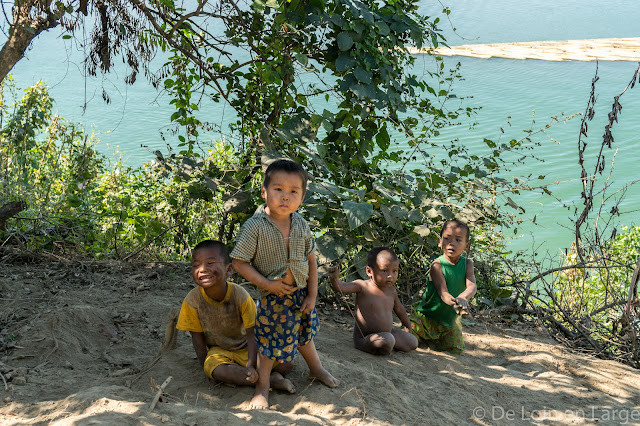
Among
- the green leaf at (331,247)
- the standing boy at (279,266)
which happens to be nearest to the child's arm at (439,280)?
the green leaf at (331,247)

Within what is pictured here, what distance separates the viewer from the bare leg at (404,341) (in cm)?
403

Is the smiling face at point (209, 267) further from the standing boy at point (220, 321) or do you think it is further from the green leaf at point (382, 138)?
the green leaf at point (382, 138)

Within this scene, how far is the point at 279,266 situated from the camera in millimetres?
2977

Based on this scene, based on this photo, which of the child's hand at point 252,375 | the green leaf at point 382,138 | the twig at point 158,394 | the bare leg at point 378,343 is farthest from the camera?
the green leaf at point 382,138

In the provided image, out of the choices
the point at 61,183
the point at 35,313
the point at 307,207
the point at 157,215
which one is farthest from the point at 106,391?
the point at 61,183

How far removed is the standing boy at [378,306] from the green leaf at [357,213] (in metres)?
0.51

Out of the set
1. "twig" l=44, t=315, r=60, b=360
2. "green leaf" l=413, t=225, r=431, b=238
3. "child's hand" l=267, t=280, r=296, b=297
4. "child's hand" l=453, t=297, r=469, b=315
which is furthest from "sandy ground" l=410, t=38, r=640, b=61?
"child's hand" l=267, t=280, r=296, b=297

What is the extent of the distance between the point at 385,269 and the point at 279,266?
111cm

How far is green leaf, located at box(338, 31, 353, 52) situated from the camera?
13.8ft

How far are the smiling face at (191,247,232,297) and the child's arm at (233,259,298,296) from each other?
0.85ft

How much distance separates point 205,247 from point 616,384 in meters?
2.73

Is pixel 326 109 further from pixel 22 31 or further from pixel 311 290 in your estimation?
pixel 22 31

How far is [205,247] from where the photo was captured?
320cm

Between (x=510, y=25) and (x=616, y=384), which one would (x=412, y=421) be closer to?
(x=616, y=384)
